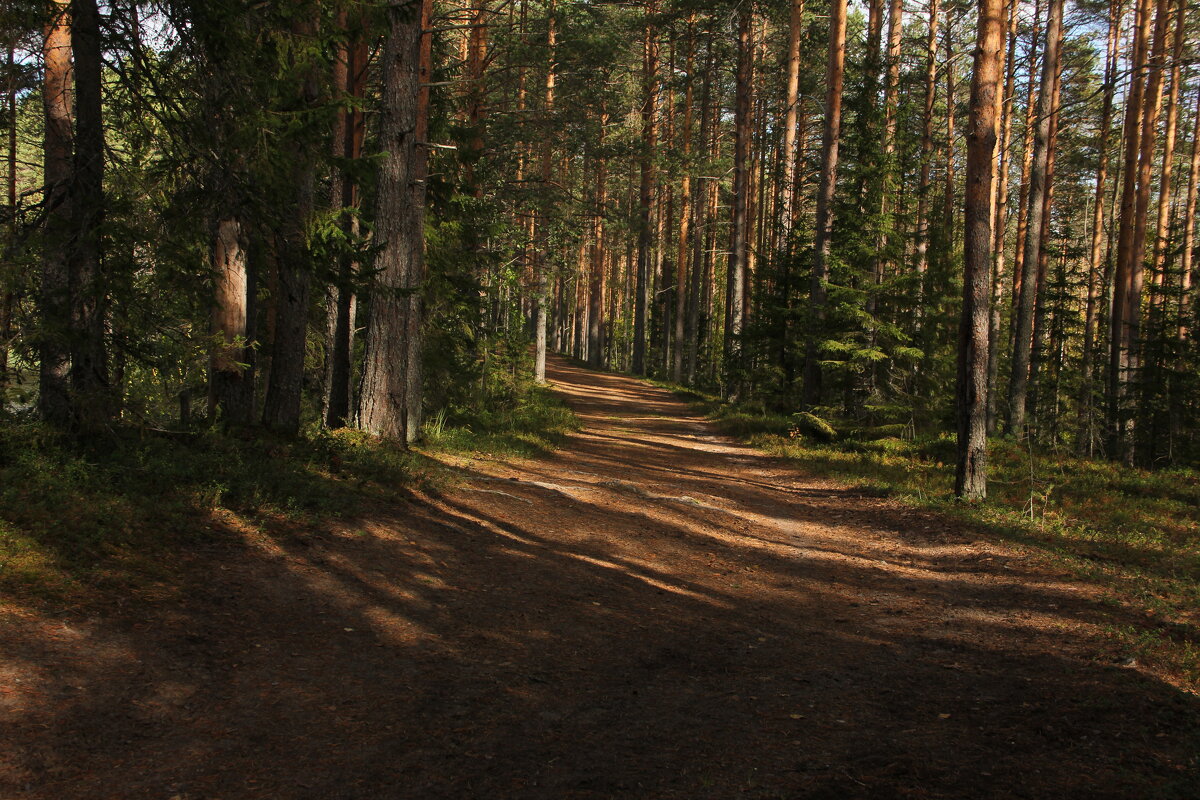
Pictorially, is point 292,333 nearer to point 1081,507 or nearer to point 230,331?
point 230,331

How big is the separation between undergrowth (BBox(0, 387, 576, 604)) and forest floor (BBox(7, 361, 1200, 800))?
31cm

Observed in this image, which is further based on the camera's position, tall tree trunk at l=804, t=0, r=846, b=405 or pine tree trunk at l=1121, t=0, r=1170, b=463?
pine tree trunk at l=1121, t=0, r=1170, b=463

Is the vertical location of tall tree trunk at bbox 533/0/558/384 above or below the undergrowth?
above

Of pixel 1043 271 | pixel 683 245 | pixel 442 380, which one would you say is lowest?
pixel 442 380

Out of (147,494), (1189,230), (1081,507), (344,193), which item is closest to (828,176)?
(1081,507)

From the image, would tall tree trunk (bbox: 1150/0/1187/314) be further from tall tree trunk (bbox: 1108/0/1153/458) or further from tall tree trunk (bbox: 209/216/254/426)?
tall tree trunk (bbox: 209/216/254/426)

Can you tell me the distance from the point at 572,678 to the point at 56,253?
5.81m

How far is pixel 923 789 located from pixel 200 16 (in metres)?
8.02

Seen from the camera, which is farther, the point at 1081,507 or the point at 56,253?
the point at 1081,507

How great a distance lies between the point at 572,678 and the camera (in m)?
5.09

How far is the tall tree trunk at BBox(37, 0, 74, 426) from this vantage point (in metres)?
6.26

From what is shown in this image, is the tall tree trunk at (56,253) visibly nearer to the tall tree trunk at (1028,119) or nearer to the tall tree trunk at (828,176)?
the tall tree trunk at (828,176)

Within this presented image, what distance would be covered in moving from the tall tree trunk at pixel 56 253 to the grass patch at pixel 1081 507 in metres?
8.88

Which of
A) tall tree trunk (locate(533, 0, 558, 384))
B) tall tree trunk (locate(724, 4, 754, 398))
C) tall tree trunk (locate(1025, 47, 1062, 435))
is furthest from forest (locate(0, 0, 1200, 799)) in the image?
tall tree trunk (locate(724, 4, 754, 398))
